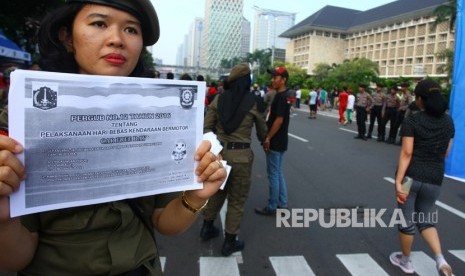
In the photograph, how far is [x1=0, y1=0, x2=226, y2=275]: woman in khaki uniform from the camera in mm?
1142

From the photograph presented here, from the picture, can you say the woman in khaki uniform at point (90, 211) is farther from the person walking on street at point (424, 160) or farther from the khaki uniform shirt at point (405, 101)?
the khaki uniform shirt at point (405, 101)

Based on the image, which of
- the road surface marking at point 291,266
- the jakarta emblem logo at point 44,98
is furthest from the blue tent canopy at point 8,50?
the jakarta emblem logo at point 44,98

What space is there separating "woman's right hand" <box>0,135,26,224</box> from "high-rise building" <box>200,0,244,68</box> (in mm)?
113006

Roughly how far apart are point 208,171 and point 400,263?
3014 millimetres

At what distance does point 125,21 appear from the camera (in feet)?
3.91

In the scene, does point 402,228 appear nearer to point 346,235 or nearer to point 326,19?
point 346,235

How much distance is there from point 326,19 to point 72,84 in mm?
93908

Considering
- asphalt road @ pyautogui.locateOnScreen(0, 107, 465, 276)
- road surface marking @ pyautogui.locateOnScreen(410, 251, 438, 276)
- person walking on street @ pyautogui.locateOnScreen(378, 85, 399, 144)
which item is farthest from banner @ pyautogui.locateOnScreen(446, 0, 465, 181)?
person walking on street @ pyautogui.locateOnScreen(378, 85, 399, 144)

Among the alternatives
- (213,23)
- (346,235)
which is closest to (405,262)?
(346,235)

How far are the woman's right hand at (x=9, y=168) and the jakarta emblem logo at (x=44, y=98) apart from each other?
11cm

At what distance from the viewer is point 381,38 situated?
75.8 meters

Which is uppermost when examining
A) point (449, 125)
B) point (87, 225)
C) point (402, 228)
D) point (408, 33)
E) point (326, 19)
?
point (326, 19)

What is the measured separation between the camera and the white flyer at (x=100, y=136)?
3.14ft

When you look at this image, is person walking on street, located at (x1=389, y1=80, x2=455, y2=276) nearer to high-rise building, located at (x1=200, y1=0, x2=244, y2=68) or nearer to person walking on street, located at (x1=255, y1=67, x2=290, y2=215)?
person walking on street, located at (x1=255, y1=67, x2=290, y2=215)
